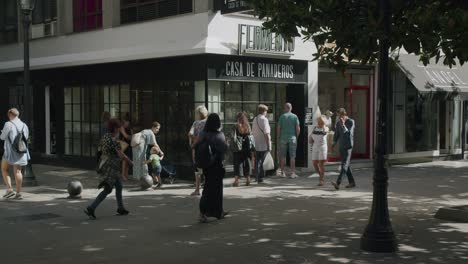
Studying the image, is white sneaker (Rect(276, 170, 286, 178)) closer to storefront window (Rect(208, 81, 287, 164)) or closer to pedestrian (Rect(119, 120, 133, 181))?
storefront window (Rect(208, 81, 287, 164))

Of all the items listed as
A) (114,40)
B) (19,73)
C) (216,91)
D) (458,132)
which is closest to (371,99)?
(458,132)

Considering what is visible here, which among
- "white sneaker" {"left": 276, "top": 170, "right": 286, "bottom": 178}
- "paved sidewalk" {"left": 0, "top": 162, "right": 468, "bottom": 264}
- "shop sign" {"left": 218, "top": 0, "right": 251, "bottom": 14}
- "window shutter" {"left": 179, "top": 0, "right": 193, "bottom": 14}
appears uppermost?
"window shutter" {"left": 179, "top": 0, "right": 193, "bottom": 14}

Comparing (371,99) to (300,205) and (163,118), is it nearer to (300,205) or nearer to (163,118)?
(163,118)

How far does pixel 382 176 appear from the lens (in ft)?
23.9

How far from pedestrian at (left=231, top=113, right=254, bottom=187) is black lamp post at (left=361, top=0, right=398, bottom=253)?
631 cm

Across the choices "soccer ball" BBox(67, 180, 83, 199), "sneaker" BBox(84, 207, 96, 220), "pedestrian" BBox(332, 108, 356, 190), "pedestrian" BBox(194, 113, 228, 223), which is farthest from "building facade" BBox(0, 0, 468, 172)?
"sneaker" BBox(84, 207, 96, 220)

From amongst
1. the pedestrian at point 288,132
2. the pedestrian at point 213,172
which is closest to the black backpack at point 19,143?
the pedestrian at point 213,172

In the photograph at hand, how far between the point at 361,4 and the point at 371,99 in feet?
32.5

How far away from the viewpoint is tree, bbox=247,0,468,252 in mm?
7285

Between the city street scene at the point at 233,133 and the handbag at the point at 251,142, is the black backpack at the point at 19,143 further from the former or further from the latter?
the handbag at the point at 251,142

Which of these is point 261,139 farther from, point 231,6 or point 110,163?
point 110,163

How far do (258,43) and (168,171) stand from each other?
3891 millimetres

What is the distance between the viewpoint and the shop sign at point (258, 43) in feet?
47.6

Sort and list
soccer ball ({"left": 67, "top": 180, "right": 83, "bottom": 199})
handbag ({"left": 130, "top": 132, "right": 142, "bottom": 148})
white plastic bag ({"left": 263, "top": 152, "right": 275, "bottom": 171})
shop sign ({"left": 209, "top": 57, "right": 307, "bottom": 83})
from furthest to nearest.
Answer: white plastic bag ({"left": 263, "top": 152, "right": 275, "bottom": 171})
shop sign ({"left": 209, "top": 57, "right": 307, "bottom": 83})
handbag ({"left": 130, "top": 132, "right": 142, "bottom": 148})
soccer ball ({"left": 67, "top": 180, "right": 83, "bottom": 199})
